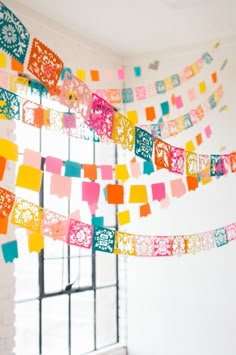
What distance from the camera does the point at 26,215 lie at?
2277 millimetres

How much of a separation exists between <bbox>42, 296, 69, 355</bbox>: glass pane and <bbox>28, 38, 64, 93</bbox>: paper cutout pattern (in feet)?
6.37

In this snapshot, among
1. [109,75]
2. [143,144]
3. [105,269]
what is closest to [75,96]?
[143,144]

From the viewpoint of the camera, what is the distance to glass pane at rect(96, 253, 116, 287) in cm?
402

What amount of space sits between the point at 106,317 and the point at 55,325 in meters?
0.50

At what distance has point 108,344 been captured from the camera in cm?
407

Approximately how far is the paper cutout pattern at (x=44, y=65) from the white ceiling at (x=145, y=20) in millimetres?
1289

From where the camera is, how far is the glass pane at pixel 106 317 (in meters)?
4.01

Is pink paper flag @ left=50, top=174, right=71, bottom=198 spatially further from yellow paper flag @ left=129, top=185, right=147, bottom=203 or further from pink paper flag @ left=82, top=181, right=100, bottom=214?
yellow paper flag @ left=129, top=185, right=147, bottom=203

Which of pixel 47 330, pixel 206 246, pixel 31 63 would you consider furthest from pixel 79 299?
pixel 31 63

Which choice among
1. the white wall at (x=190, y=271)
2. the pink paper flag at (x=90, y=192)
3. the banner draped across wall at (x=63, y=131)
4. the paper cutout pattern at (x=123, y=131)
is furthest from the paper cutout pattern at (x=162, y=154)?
the white wall at (x=190, y=271)

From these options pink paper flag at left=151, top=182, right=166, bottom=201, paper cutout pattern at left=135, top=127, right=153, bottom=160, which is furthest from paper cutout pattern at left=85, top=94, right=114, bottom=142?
pink paper flag at left=151, top=182, right=166, bottom=201

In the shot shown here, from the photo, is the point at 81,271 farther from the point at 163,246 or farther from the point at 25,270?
the point at 163,246

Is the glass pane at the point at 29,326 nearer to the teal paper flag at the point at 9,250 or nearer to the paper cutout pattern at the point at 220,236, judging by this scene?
the paper cutout pattern at the point at 220,236

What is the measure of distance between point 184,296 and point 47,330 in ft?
3.14
